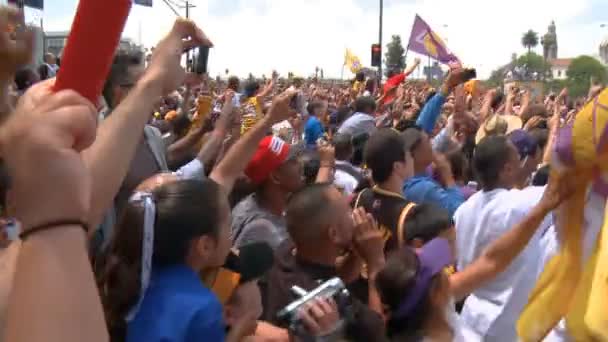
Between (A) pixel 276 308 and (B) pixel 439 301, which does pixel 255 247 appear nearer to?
(A) pixel 276 308

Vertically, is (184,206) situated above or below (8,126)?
below

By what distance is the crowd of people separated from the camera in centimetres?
97

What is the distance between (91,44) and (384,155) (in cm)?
301

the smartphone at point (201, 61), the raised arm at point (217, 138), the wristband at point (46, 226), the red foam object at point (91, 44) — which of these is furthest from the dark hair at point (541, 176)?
the wristband at point (46, 226)

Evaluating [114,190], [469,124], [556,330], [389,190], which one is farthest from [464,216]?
[469,124]

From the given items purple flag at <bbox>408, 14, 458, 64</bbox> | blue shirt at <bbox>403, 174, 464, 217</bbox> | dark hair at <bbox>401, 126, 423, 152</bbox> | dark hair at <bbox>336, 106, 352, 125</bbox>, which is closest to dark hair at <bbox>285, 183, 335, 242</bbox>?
blue shirt at <bbox>403, 174, 464, 217</bbox>

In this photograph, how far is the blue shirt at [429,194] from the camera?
4.43 metres

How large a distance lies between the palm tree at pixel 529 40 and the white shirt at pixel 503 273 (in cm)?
12100

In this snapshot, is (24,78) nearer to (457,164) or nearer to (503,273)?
(503,273)

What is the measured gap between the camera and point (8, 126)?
39.9 inches

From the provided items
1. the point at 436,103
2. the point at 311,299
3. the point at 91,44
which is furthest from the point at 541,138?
the point at 91,44

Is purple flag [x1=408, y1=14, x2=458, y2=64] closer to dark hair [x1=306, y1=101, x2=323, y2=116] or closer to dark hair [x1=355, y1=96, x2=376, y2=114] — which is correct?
dark hair [x1=306, y1=101, x2=323, y2=116]

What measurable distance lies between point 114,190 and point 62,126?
0.78 metres

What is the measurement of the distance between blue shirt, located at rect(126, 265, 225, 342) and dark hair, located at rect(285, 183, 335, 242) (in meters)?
0.96
